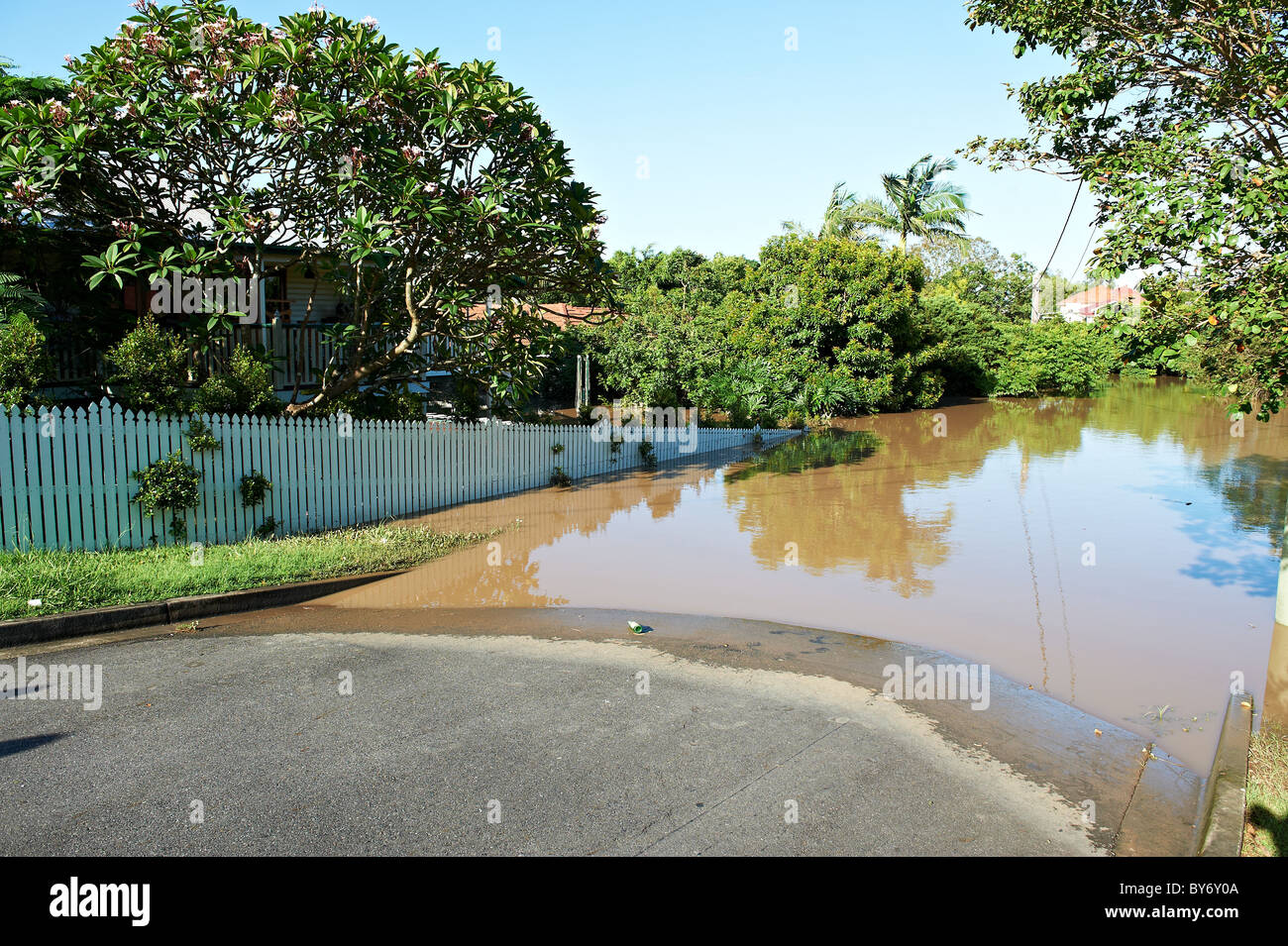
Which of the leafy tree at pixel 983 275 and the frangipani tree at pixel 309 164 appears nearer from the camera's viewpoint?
the frangipani tree at pixel 309 164

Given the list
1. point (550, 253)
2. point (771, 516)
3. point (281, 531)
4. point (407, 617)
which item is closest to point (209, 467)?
point (281, 531)

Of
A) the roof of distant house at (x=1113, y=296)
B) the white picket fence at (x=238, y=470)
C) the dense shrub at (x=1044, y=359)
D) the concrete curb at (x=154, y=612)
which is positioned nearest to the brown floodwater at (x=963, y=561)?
the concrete curb at (x=154, y=612)

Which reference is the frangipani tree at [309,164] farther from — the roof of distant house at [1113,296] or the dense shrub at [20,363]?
the roof of distant house at [1113,296]

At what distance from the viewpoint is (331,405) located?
13.4 m

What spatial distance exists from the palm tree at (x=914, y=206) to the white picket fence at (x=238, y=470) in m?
32.2

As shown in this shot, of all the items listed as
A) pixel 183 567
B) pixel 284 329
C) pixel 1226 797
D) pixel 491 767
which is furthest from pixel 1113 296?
pixel 491 767

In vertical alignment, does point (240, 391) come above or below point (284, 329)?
below

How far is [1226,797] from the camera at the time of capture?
173 inches

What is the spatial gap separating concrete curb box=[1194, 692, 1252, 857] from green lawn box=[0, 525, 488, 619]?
25.2 feet

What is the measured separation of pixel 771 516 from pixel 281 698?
9.02 meters

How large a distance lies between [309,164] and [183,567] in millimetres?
6633

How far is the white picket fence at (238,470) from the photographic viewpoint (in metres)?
8.52

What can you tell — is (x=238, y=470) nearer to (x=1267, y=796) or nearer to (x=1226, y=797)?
(x=1226, y=797)
